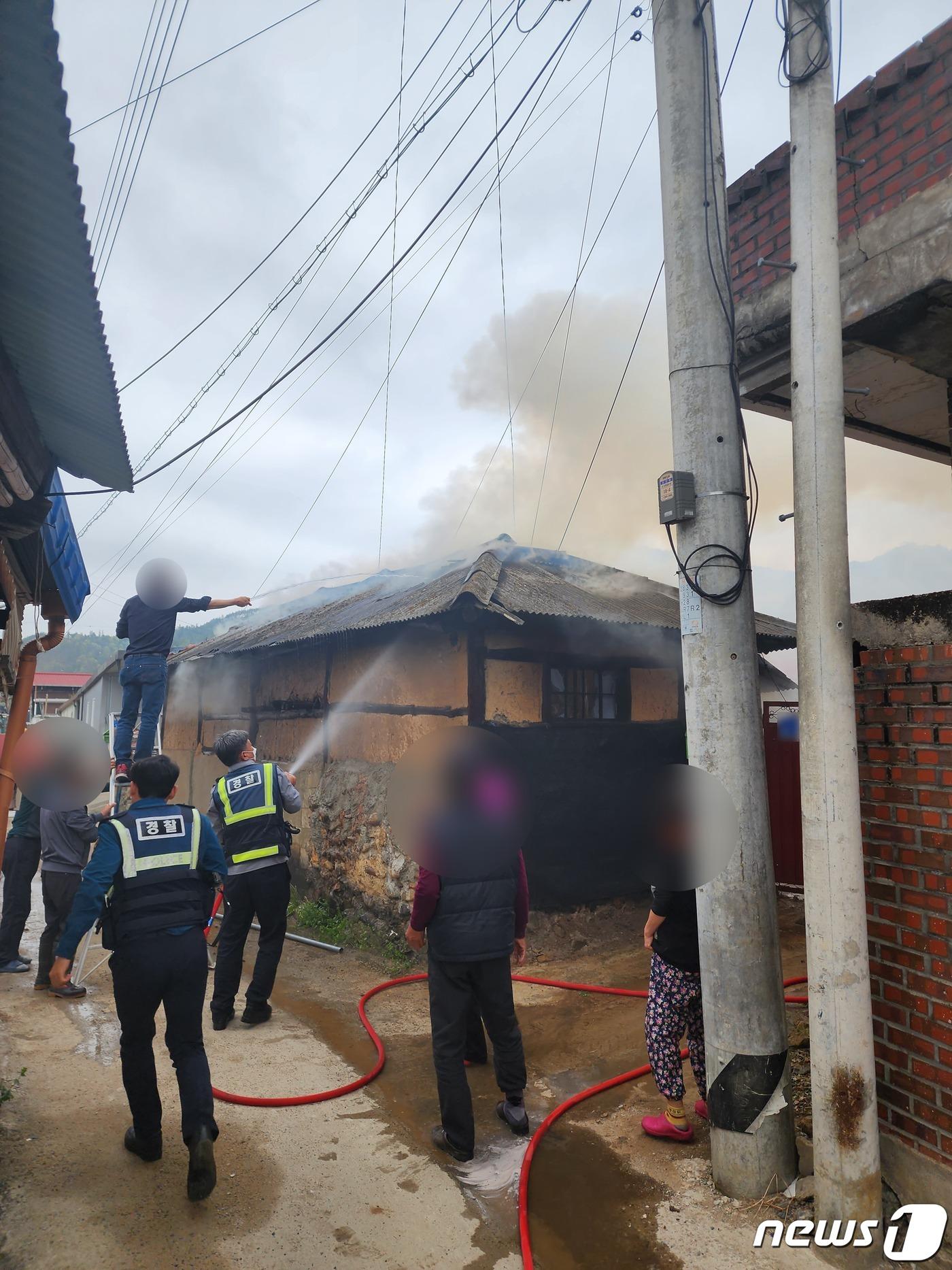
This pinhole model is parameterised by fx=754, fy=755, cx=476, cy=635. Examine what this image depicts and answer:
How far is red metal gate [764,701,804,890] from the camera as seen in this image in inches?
330

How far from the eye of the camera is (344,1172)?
3344mm

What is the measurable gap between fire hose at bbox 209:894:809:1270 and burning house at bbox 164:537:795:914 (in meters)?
1.19

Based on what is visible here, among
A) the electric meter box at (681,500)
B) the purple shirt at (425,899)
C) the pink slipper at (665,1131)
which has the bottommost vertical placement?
the pink slipper at (665,1131)

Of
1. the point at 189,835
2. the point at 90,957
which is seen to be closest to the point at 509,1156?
the point at 189,835

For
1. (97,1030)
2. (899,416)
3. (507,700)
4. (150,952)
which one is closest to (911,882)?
(150,952)

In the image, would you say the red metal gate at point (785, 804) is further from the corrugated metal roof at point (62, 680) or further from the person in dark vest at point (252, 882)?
the corrugated metal roof at point (62, 680)

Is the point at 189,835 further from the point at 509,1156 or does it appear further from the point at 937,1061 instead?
the point at 937,1061

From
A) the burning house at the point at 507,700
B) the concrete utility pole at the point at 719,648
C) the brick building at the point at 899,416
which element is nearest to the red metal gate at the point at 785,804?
the burning house at the point at 507,700

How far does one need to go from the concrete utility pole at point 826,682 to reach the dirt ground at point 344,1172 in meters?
0.50

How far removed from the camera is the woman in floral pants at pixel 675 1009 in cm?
356

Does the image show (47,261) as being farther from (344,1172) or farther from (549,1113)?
(549,1113)

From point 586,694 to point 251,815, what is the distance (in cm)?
381

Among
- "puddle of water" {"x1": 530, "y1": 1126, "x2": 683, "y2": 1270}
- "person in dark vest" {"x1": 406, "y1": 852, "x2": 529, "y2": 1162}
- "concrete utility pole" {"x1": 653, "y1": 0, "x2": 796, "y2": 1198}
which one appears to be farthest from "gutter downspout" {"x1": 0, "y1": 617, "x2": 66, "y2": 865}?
"concrete utility pole" {"x1": 653, "y1": 0, "x2": 796, "y2": 1198}

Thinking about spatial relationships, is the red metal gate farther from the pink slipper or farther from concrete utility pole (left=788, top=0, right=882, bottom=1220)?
concrete utility pole (left=788, top=0, right=882, bottom=1220)
